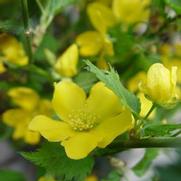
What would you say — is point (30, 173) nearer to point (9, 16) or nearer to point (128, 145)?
point (9, 16)

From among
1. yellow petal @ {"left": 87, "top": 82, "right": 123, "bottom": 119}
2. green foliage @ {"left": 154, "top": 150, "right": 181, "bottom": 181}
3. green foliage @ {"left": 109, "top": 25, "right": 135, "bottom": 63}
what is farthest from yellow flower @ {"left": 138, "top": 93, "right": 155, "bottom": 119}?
Answer: green foliage @ {"left": 154, "top": 150, "right": 181, "bottom": 181}

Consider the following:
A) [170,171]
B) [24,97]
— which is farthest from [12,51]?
[170,171]

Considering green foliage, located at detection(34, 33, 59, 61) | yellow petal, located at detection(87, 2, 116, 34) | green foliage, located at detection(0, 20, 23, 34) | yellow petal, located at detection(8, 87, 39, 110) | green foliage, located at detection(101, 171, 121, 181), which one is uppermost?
green foliage, located at detection(0, 20, 23, 34)

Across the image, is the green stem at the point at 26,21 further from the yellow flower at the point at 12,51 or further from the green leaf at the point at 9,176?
the green leaf at the point at 9,176

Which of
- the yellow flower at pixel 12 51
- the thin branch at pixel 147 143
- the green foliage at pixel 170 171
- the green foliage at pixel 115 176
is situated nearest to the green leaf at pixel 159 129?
the thin branch at pixel 147 143

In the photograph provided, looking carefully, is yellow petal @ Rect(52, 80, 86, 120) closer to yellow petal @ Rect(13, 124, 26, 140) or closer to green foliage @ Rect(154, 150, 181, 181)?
yellow petal @ Rect(13, 124, 26, 140)

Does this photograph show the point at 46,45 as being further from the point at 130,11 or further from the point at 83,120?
the point at 83,120

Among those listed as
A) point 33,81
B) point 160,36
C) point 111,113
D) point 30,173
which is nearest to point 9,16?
point 33,81
